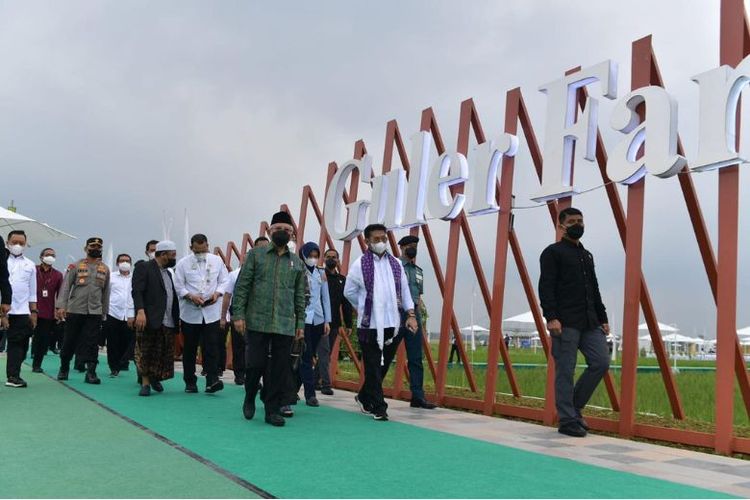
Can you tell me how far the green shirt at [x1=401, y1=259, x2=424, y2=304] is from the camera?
8062 millimetres

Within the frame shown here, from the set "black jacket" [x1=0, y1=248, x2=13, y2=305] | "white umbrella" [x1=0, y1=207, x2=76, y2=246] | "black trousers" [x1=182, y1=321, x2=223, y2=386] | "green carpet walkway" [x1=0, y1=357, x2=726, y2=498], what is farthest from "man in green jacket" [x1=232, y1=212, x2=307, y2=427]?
"white umbrella" [x1=0, y1=207, x2=76, y2=246]

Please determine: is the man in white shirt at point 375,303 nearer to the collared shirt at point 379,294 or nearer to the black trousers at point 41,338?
the collared shirt at point 379,294

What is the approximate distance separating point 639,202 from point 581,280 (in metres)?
0.78

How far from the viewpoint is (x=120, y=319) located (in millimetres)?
11438

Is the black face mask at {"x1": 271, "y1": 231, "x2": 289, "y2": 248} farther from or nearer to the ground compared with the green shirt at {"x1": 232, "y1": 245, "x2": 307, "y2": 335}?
farther from the ground

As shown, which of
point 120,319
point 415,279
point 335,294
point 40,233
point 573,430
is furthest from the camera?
point 40,233

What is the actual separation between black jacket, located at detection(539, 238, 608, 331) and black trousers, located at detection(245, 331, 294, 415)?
7.29 ft

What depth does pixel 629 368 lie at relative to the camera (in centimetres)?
610

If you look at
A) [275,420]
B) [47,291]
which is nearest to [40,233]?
[47,291]

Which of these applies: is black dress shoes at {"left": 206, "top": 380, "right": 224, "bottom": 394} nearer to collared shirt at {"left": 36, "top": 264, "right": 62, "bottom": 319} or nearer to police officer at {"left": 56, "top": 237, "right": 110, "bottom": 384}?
police officer at {"left": 56, "top": 237, "right": 110, "bottom": 384}

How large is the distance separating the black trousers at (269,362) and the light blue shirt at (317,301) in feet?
5.14

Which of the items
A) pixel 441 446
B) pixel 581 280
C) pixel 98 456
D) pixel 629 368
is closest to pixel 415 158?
pixel 581 280

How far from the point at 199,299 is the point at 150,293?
54cm

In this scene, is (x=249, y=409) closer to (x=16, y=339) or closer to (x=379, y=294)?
(x=379, y=294)
